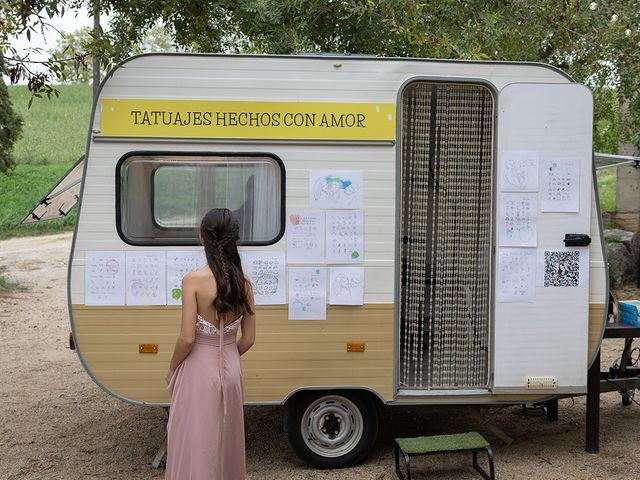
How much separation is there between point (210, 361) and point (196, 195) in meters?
1.47

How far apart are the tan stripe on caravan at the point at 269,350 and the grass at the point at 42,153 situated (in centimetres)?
1618

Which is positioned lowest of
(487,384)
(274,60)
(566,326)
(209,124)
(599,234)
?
(487,384)

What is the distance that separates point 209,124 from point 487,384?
2.57 metres

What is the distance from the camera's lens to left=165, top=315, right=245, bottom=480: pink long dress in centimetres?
446

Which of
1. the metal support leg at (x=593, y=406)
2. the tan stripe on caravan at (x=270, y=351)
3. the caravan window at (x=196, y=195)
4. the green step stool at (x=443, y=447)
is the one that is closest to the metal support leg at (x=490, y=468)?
the green step stool at (x=443, y=447)

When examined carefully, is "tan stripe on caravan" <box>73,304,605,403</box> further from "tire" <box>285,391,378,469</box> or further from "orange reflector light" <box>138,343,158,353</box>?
"tire" <box>285,391,378,469</box>

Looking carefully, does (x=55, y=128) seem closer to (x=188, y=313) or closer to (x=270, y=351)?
(x=270, y=351)

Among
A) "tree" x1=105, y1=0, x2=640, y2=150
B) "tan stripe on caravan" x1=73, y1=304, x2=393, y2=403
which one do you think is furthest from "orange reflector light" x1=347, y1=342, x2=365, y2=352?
"tree" x1=105, y1=0, x2=640, y2=150

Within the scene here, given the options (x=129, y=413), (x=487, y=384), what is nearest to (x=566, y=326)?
(x=487, y=384)

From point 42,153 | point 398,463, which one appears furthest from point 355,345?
point 42,153

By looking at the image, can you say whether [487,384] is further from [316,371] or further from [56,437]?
[56,437]

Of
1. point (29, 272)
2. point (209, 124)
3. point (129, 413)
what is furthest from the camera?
point (29, 272)

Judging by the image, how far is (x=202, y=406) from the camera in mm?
4465

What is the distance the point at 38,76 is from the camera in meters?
5.58
